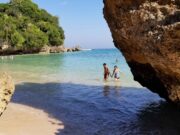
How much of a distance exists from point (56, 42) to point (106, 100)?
262 feet

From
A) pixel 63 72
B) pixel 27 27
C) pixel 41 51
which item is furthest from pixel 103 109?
pixel 41 51

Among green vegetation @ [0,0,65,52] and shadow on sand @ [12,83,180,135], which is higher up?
green vegetation @ [0,0,65,52]

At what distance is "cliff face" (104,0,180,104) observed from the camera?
9633 millimetres

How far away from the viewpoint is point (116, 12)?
12414 millimetres

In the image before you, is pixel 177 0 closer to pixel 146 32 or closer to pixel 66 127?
pixel 146 32

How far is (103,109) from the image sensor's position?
1417 centimetres

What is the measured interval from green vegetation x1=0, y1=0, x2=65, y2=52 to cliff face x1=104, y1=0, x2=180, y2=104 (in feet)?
229

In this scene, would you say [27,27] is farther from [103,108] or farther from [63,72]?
[103,108]

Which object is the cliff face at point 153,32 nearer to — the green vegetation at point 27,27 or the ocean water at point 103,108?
the ocean water at point 103,108

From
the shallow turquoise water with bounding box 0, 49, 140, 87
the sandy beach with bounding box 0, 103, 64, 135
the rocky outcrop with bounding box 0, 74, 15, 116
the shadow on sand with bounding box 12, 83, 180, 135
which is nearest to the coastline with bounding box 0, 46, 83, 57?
the shallow turquoise water with bounding box 0, 49, 140, 87

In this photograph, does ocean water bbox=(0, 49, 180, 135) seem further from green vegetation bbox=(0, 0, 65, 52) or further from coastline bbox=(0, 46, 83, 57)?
coastline bbox=(0, 46, 83, 57)

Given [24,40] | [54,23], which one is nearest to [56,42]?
[54,23]

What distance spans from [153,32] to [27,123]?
4.94 metres

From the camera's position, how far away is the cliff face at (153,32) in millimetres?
9633
